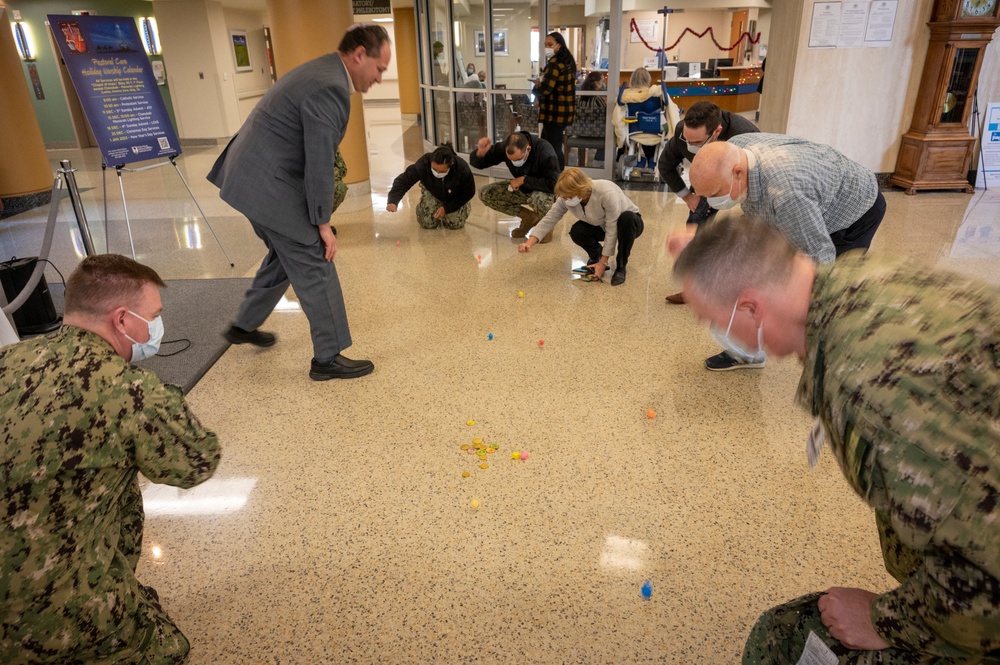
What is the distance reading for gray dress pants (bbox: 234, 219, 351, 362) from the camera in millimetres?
2820

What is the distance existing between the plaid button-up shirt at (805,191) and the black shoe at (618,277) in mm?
1606

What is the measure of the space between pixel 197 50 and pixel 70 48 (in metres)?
8.25

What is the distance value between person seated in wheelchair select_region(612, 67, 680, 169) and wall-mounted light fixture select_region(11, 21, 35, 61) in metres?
10.5

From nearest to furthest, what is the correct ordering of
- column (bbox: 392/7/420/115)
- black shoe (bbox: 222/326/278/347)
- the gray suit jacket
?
the gray suit jacket, black shoe (bbox: 222/326/278/347), column (bbox: 392/7/420/115)

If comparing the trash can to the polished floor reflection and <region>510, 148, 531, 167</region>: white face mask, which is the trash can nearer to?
the polished floor reflection

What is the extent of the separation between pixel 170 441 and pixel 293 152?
165cm

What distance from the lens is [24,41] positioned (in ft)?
35.7

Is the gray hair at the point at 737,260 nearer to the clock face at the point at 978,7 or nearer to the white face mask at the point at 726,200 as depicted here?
the white face mask at the point at 726,200

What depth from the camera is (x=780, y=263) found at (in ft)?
3.65

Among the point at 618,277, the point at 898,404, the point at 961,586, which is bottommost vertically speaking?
the point at 618,277

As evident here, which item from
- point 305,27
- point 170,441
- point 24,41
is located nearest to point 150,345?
point 170,441

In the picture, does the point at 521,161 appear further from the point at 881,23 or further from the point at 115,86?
the point at 881,23

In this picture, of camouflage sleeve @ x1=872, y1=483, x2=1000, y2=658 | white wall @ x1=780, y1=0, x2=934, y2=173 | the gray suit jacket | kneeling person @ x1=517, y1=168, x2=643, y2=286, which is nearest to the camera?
camouflage sleeve @ x1=872, y1=483, x2=1000, y2=658

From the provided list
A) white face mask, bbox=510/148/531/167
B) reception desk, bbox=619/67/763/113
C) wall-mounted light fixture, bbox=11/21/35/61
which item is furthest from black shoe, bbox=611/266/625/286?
wall-mounted light fixture, bbox=11/21/35/61
